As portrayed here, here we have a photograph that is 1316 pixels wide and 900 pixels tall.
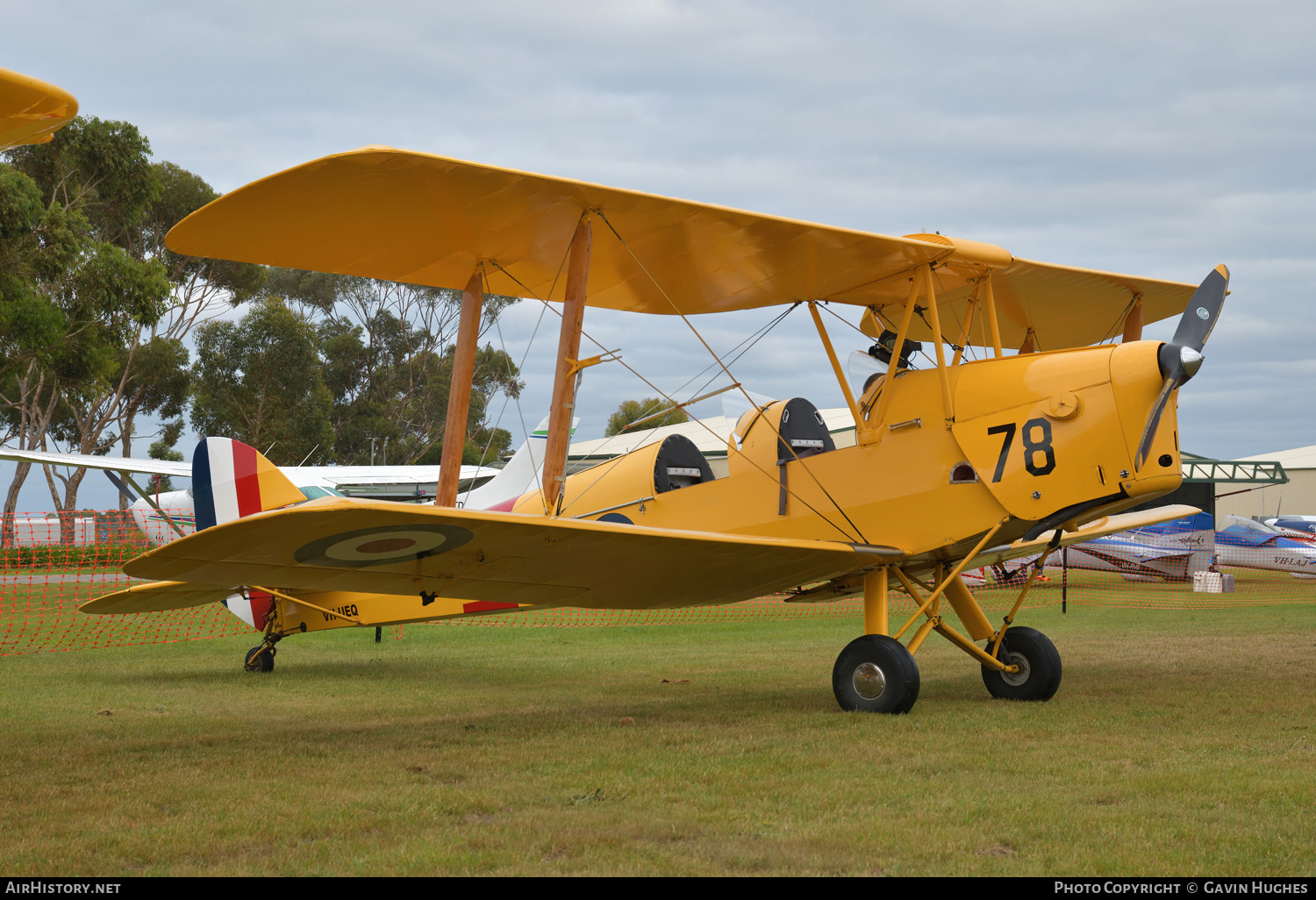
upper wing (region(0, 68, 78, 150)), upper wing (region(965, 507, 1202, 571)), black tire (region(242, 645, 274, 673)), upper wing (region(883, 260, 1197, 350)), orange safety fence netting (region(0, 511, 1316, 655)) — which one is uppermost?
upper wing (region(883, 260, 1197, 350))

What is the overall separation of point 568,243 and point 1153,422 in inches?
151

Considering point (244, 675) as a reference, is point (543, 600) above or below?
above

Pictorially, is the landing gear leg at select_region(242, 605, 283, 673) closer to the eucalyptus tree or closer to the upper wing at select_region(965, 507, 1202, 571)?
the upper wing at select_region(965, 507, 1202, 571)

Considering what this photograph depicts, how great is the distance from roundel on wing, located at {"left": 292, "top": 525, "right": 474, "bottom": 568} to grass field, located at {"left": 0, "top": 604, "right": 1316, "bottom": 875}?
3.27 feet

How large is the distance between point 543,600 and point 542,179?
8.74ft

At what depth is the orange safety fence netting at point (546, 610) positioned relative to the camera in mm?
13234

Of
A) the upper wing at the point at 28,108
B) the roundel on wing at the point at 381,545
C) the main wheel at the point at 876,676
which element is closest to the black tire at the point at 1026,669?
the main wheel at the point at 876,676

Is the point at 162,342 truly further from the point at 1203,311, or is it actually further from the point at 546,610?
the point at 1203,311

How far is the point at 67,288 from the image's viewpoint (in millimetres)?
25297

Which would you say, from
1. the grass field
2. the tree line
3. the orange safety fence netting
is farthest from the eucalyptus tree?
the grass field

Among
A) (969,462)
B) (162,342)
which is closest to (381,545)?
(969,462)

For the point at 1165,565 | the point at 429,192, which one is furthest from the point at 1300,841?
the point at 1165,565

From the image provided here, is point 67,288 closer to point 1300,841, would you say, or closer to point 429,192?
point 429,192

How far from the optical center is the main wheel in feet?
19.9
